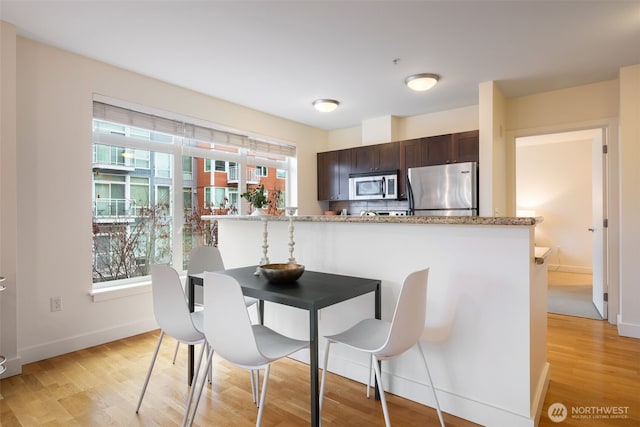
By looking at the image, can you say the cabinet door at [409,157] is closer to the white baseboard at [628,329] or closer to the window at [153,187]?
the window at [153,187]

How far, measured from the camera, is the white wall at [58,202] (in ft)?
8.88

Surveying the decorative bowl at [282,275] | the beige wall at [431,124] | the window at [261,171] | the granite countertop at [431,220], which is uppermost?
the beige wall at [431,124]

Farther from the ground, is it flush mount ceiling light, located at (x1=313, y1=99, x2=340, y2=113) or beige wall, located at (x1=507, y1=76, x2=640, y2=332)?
flush mount ceiling light, located at (x1=313, y1=99, x2=340, y2=113)

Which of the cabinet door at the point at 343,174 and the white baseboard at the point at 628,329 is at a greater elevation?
the cabinet door at the point at 343,174

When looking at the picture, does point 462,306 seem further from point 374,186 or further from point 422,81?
point 374,186

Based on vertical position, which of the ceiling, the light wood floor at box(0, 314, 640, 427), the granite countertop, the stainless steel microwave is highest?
the ceiling

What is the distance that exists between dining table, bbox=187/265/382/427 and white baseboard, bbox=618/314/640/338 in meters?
2.78

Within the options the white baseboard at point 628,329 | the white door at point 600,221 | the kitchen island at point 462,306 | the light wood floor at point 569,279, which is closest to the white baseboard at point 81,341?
the kitchen island at point 462,306

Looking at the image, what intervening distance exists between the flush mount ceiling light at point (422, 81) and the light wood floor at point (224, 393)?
2.66m

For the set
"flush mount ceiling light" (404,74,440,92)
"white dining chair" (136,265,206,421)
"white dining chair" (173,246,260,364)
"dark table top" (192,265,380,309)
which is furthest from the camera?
"flush mount ceiling light" (404,74,440,92)

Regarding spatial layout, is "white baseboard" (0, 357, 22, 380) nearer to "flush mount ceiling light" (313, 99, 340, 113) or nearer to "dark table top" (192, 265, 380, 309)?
"dark table top" (192, 265, 380, 309)

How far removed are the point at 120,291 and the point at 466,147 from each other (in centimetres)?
402

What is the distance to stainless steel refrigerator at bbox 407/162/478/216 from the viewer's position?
153 inches

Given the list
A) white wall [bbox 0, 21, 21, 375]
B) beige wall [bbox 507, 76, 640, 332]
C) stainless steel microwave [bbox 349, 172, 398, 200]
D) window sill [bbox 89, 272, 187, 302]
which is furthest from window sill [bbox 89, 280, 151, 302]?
beige wall [bbox 507, 76, 640, 332]
